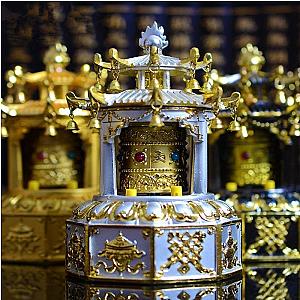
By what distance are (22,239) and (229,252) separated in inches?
88.0

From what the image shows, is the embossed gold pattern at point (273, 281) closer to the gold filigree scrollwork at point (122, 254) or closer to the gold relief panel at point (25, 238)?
the gold filigree scrollwork at point (122, 254)

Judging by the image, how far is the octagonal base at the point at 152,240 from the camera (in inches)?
286

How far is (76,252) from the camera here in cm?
760

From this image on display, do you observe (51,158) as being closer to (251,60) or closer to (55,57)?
(55,57)

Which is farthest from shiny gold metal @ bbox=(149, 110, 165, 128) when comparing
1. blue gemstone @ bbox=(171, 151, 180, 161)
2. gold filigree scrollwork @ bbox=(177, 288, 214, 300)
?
gold filigree scrollwork @ bbox=(177, 288, 214, 300)

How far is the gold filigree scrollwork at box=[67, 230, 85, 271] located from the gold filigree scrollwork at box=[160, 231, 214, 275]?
66 centimetres

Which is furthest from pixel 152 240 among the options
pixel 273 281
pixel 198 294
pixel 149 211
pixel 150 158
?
pixel 273 281

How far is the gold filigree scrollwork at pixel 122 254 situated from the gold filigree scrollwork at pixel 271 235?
6.20ft

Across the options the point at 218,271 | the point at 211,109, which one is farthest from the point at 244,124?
the point at 218,271

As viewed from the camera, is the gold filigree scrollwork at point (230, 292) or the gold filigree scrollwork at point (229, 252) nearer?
the gold filigree scrollwork at point (230, 292)

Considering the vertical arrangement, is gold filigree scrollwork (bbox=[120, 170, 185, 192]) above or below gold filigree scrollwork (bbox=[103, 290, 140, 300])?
above

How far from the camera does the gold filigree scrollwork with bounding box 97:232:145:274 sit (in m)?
7.26

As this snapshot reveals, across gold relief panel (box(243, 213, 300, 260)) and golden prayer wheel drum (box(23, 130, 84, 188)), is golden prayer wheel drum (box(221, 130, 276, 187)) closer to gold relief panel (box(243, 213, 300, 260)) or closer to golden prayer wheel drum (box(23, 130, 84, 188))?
gold relief panel (box(243, 213, 300, 260))

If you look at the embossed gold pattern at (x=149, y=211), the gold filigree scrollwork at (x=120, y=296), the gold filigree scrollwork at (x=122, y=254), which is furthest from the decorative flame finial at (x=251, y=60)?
the gold filigree scrollwork at (x=120, y=296)
